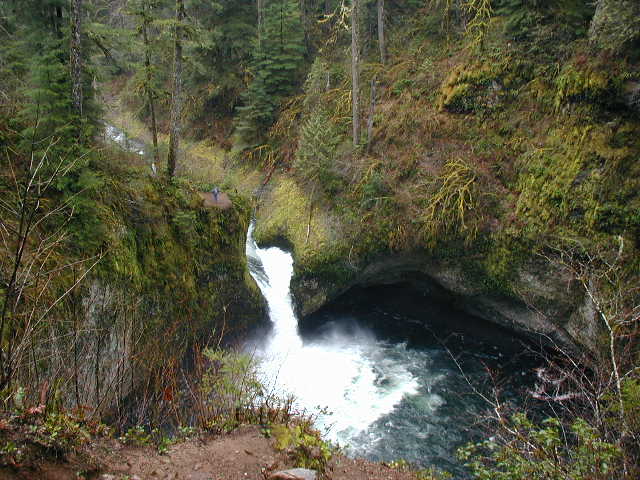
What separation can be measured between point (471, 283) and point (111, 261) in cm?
1144

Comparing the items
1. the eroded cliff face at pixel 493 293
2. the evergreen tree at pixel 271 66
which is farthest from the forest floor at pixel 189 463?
the evergreen tree at pixel 271 66

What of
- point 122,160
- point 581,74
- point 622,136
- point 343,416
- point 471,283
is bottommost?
point 343,416

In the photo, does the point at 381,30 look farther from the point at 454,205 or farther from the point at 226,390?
the point at 226,390

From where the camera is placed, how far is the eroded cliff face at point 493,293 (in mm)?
11602

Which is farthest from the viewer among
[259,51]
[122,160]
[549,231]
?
[259,51]

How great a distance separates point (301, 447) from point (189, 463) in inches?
55.8

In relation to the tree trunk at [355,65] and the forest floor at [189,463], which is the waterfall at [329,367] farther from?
the tree trunk at [355,65]

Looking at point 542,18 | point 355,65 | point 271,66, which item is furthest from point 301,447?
point 271,66

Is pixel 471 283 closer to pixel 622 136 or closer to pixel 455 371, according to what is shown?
pixel 455 371

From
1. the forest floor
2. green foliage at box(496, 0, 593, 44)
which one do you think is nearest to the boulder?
the forest floor

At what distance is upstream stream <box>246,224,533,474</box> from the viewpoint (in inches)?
393

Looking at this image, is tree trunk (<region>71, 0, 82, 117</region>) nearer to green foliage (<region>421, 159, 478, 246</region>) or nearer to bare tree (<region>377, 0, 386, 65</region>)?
green foliage (<region>421, 159, 478, 246</region>)

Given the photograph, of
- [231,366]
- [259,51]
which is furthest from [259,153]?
[231,366]

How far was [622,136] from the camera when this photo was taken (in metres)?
11.2
